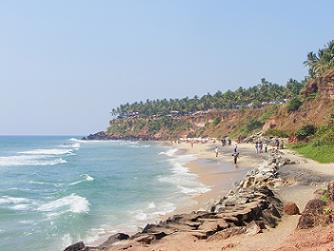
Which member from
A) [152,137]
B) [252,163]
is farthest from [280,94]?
[252,163]

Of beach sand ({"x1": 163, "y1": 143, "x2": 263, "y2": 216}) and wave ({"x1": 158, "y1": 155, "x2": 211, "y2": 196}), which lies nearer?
beach sand ({"x1": 163, "y1": 143, "x2": 263, "y2": 216})

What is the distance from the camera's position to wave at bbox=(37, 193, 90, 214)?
25875 millimetres

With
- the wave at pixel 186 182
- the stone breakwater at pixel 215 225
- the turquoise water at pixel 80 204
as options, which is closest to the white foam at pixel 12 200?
the turquoise water at pixel 80 204

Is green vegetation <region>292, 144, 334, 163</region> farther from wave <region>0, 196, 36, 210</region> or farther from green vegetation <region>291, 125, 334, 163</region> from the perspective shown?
wave <region>0, 196, 36, 210</region>

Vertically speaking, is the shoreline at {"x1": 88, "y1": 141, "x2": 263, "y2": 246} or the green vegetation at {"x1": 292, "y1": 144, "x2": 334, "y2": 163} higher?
the green vegetation at {"x1": 292, "y1": 144, "x2": 334, "y2": 163}

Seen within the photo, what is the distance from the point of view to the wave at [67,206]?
25875 millimetres

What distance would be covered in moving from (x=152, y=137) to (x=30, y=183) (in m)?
122

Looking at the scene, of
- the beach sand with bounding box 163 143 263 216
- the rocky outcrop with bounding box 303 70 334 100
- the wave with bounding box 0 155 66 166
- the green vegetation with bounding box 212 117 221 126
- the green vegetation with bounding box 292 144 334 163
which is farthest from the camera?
the green vegetation with bounding box 212 117 221 126

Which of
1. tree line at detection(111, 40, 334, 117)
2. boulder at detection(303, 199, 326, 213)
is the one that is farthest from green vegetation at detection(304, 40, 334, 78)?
boulder at detection(303, 199, 326, 213)

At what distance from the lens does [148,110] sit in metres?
185

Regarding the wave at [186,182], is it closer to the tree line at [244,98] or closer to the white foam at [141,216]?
the white foam at [141,216]

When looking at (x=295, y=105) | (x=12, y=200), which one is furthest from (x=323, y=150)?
(x=295, y=105)

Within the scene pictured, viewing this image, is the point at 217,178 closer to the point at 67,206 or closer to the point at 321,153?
the point at 321,153

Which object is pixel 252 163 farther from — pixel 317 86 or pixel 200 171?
pixel 317 86
